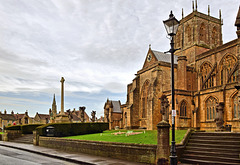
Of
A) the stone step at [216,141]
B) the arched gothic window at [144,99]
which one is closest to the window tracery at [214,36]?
the arched gothic window at [144,99]

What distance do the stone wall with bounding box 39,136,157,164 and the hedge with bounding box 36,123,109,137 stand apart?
556cm

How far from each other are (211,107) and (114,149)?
19.8 meters

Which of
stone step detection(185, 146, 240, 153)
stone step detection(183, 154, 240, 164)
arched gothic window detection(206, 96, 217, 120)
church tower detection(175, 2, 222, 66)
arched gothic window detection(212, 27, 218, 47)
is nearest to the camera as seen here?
stone step detection(183, 154, 240, 164)

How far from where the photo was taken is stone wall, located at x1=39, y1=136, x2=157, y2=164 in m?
11.0

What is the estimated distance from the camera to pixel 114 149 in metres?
13.0

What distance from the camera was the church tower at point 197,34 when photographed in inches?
1689

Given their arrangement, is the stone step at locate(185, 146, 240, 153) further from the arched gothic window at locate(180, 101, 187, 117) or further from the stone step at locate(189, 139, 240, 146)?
the arched gothic window at locate(180, 101, 187, 117)

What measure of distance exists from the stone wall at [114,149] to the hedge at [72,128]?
5564 millimetres

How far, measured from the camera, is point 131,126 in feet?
126

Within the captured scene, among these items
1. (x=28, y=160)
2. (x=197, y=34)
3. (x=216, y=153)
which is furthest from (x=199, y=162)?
(x=197, y=34)

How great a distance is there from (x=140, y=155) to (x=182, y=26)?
40844 mm

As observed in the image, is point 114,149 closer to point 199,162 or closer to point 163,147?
point 163,147

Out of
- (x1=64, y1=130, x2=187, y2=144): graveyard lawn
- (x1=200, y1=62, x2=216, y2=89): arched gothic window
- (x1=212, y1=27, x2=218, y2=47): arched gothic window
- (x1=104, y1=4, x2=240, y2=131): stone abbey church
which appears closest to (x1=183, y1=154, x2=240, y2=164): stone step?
(x1=64, y1=130, x2=187, y2=144): graveyard lawn

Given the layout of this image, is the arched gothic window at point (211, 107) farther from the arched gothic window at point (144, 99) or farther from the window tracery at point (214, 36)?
the window tracery at point (214, 36)
